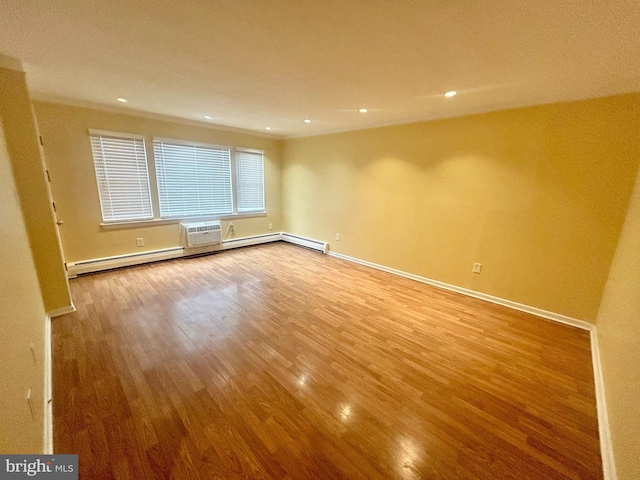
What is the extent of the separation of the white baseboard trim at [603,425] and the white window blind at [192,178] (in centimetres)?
521

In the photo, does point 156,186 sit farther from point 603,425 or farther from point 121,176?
point 603,425

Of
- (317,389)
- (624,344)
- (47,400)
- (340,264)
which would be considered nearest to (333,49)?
(317,389)

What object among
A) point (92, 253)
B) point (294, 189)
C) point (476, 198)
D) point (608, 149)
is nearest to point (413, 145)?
point (476, 198)

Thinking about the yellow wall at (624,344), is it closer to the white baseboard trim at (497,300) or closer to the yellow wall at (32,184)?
the white baseboard trim at (497,300)

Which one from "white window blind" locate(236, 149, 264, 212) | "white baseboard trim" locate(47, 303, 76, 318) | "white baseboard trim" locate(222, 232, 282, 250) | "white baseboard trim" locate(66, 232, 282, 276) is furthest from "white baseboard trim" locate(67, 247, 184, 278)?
"white window blind" locate(236, 149, 264, 212)

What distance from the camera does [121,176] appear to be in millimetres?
3572

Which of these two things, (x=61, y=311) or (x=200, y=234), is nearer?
(x=61, y=311)

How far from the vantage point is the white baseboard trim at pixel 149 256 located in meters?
3.38

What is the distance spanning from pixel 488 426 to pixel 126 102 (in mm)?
4802

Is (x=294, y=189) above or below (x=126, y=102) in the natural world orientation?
below

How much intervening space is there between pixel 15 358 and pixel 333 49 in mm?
2390

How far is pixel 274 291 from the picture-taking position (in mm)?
3145

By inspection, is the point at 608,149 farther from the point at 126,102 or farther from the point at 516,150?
the point at 126,102

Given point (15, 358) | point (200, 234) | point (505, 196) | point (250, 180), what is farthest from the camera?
point (250, 180)
